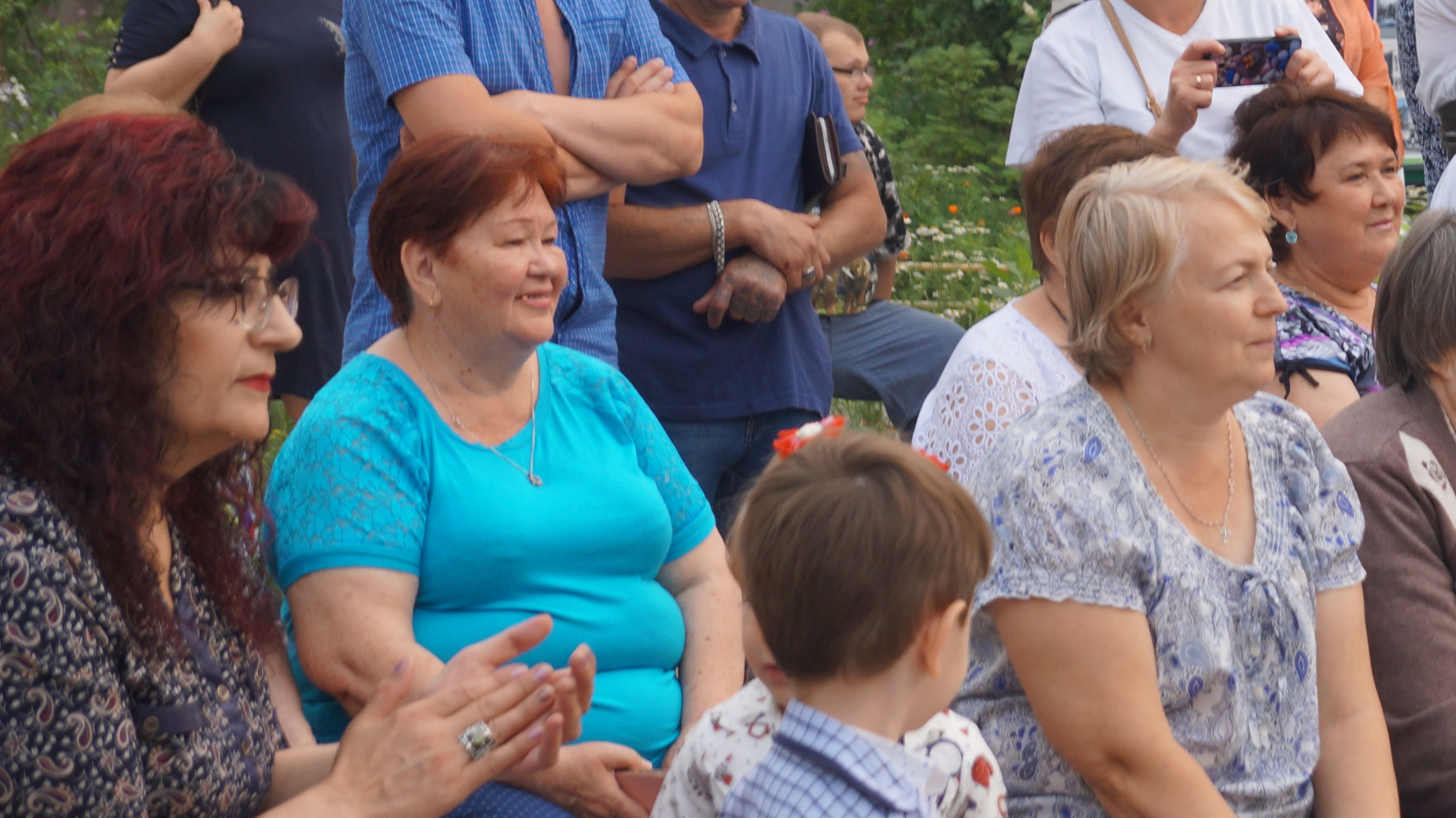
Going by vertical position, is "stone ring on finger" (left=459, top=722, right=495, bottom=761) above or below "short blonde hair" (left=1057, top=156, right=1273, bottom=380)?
below

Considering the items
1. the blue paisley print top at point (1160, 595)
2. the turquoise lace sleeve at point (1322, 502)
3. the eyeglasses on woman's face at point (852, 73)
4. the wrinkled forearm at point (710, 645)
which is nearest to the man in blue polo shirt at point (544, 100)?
the wrinkled forearm at point (710, 645)

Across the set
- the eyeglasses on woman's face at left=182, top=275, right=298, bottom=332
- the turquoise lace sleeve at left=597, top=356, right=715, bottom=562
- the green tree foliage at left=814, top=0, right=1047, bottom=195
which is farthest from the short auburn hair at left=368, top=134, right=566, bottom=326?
the green tree foliage at left=814, top=0, right=1047, bottom=195

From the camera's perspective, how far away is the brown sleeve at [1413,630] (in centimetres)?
251

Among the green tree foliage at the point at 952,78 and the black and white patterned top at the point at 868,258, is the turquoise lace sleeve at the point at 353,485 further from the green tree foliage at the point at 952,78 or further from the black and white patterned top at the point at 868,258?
the green tree foliage at the point at 952,78

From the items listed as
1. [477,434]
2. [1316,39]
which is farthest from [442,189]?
[1316,39]

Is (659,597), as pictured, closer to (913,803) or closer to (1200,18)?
(913,803)

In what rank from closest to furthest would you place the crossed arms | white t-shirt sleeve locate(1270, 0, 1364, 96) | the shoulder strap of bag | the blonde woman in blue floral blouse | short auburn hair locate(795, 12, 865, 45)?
the blonde woman in blue floral blouse, the crossed arms, the shoulder strap of bag, white t-shirt sleeve locate(1270, 0, 1364, 96), short auburn hair locate(795, 12, 865, 45)

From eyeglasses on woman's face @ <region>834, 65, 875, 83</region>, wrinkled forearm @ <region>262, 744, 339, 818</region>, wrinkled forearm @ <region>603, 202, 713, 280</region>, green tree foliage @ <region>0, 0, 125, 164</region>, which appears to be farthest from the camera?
green tree foliage @ <region>0, 0, 125, 164</region>

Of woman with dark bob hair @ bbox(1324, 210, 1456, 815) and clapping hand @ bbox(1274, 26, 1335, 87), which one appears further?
clapping hand @ bbox(1274, 26, 1335, 87)

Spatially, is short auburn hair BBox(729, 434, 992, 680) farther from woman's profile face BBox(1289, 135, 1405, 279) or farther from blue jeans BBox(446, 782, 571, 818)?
woman's profile face BBox(1289, 135, 1405, 279)

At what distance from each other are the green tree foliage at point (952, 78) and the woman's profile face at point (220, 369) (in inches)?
250

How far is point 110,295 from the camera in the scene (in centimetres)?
175

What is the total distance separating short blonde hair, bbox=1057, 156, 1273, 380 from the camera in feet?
7.65

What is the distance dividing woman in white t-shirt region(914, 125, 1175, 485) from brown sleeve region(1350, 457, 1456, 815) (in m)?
0.65
